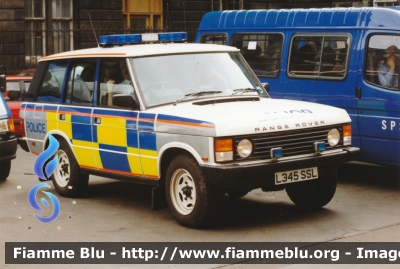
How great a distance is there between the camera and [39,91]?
1123 centimetres

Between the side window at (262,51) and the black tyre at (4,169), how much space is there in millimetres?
3901

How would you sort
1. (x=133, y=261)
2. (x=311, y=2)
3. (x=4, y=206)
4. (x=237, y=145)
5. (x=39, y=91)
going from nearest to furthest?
(x=133, y=261) < (x=237, y=145) < (x=4, y=206) < (x=39, y=91) < (x=311, y=2)

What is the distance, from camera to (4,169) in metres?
12.5

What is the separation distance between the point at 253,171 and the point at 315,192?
1.46 meters

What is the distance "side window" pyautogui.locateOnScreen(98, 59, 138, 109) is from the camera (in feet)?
29.9

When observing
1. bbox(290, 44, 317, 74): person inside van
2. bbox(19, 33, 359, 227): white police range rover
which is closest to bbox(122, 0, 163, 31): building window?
bbox(290, 44, 317, 74): person inside van

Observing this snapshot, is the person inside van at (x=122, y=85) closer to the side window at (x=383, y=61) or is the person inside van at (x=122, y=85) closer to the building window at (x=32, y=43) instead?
the side window at (x=383, y=61)

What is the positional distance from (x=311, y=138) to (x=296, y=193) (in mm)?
1053

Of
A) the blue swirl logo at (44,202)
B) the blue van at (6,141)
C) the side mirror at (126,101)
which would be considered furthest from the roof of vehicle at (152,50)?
the blue van at (6,141)

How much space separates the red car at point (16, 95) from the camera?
58.5 feet

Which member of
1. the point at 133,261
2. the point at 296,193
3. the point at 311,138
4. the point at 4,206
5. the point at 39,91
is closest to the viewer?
the point at 133,261

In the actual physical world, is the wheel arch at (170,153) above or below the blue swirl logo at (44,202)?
above

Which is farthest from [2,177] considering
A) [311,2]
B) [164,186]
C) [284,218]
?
[311,2]

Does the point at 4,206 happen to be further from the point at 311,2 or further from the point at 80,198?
the point at 311,2
